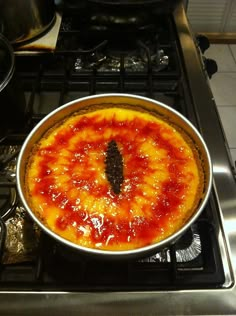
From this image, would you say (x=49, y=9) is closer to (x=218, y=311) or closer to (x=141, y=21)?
(x=141, y=21)

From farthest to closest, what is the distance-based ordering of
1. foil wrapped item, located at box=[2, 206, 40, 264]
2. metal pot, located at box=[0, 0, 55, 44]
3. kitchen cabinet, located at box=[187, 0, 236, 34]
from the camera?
kitchen cabinet, located at box=[187, 0, 236, 34] < metal pot, located at box=[0, 0, 55, 44] < foil wrapped item, located at box=[2, 206, 40, 264]

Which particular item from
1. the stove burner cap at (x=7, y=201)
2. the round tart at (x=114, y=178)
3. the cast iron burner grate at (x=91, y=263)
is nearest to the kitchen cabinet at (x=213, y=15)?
the cast iron burner grate at (x=91, y=263)

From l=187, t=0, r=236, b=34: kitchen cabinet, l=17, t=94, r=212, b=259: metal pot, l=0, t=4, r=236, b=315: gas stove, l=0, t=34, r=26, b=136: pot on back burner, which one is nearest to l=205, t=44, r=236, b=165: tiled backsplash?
l=187, t=0, r=236, b=34: kitchen cabinet

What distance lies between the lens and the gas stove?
491 millimetres

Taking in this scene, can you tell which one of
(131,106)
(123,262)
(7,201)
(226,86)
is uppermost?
(226,86)

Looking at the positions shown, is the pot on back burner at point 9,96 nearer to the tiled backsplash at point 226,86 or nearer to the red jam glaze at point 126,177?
the red jam glaze at point 126,177

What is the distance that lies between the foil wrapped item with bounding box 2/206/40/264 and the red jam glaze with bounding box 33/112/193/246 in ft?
0.22

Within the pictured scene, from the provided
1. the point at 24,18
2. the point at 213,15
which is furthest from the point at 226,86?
the point at 24,18

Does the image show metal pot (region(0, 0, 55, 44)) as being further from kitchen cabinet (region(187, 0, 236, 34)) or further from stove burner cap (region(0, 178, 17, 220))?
kitchen cabinet (region(187, 0, 236, 34))

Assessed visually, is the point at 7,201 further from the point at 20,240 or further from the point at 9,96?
the point at 9,96

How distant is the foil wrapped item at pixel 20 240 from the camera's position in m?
0.55

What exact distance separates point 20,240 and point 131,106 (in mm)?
302

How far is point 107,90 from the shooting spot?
2.63 ft

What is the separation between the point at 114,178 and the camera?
57 centimetres
